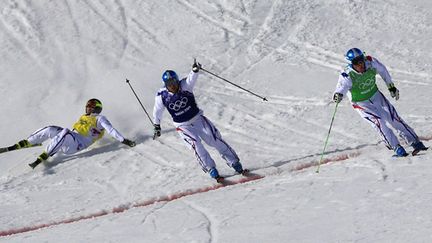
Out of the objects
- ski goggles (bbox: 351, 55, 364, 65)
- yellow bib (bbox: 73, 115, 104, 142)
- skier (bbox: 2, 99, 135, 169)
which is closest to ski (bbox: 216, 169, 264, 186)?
ski goggles (bbox: 351, 55, 364, 65)

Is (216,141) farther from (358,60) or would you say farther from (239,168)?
(358,60)

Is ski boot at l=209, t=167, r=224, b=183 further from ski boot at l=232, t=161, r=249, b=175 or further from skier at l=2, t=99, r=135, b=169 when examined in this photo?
skier at l=2, t=99, r=135, b=169

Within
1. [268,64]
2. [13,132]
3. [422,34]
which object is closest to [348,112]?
[268,64]

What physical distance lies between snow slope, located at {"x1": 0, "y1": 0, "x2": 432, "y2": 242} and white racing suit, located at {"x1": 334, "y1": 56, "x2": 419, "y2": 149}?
13.4 inches

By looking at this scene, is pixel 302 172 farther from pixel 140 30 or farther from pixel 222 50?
pixel 140 30

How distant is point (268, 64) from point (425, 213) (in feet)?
30.0

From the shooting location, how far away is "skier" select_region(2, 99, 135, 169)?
42.4 ft

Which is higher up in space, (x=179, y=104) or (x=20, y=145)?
(x=20, y=145)

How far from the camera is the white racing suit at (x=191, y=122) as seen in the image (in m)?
10.9

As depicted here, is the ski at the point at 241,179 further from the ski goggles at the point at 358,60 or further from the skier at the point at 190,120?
the ski goggles at the point at 358,60

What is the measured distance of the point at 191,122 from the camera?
11.1m

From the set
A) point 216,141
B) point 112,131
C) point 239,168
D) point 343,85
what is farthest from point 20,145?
point 343,85

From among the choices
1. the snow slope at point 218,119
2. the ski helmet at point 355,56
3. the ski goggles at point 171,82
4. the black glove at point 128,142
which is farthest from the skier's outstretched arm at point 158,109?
the ski helmet at point 355,56

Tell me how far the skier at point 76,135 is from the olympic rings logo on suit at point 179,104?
2.33 meters
